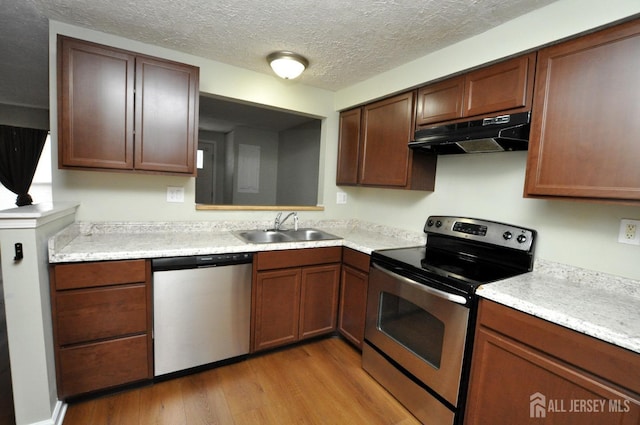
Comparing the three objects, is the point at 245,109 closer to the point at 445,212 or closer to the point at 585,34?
the point at 445,212

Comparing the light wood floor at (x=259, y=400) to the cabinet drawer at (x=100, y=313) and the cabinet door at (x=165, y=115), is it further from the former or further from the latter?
the cabinet door at (x=165, y=115)

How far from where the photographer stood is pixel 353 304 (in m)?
2.30

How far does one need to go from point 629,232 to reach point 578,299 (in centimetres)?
47

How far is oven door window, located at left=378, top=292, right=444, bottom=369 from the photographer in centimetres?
159

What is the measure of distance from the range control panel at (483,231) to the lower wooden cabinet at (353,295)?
0.59 meters

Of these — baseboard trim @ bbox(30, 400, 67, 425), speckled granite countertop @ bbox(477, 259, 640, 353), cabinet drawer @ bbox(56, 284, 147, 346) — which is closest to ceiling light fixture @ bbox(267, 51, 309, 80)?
cabinet drawer @ bbox(56, 284, 147, 346)

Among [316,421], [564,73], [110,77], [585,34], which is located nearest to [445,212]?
[564,73]

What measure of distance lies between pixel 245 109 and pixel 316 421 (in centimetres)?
370

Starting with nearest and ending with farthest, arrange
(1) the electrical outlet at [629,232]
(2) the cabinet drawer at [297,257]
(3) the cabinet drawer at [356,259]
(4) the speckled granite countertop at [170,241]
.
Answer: (1) the electrical outlet at [629,232] → (4) the speckled granite countertop at [170,241] → (2) the cabinet drawer at [297,257] → (3) the cabinet drawer at [356,259]

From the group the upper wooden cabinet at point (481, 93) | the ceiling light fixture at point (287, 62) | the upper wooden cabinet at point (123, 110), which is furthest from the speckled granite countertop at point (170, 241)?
the ceiling light fixture at point (287, 62)

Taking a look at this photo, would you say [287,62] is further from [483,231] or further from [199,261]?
[483,231]

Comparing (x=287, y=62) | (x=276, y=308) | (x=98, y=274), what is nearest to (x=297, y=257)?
(x=276, y=308)

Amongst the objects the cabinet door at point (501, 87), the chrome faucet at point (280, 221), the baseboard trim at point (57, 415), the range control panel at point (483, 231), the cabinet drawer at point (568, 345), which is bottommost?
the baseboard trim at point (57, 415)

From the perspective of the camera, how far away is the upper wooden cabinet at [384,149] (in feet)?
7.30
